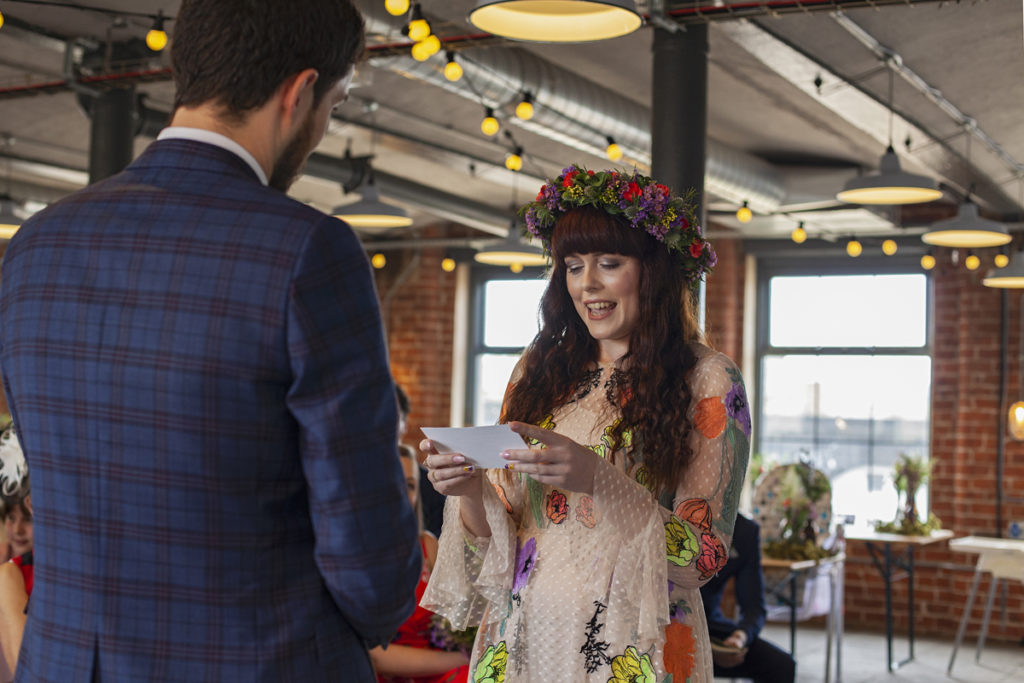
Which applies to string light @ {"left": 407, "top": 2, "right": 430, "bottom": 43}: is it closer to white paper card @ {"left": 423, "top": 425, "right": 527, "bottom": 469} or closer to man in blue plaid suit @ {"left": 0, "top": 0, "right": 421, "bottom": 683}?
white paper card @ {"left": 423, "top": 425, "right": 527, "bottom": 469}

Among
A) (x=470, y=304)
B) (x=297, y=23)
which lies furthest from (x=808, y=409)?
(x=297, y=23)

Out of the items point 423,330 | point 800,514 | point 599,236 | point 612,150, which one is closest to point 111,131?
point 612,150

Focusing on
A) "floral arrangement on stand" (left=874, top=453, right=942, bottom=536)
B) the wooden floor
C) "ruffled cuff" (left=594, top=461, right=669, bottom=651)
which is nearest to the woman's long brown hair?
"ruffled cuff" (left=594, top=461, right=669, bottom=651)

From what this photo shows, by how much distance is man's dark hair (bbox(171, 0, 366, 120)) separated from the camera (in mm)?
1127

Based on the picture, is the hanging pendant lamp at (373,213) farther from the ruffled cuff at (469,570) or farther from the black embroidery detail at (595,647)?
the black embroidery detail at (595,647)

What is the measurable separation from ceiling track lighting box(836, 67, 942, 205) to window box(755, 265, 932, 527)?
14.6 ft

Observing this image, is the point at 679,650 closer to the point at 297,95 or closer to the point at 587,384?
the point at 587,384

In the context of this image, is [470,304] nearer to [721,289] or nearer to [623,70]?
[721,289]

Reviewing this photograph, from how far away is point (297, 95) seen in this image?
3.82 ft

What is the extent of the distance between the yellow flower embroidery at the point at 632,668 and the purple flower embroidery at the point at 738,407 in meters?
0.44

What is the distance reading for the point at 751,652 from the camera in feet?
16.7

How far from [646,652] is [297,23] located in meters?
1.23

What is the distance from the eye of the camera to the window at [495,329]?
1172cm

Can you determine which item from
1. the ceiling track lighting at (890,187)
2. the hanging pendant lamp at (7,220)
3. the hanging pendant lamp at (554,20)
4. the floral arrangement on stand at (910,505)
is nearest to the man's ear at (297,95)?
the hanging pendant lamp at (554,20)
